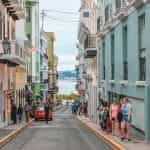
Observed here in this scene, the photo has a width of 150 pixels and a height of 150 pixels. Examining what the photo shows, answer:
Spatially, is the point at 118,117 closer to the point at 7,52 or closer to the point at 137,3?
the point at 137,3

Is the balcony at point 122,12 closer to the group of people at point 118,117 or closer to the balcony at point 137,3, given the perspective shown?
the balcony at point 137,3

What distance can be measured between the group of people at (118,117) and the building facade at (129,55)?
31.9 inches

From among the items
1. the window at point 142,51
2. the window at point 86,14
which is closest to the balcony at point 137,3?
the window at point 142,51

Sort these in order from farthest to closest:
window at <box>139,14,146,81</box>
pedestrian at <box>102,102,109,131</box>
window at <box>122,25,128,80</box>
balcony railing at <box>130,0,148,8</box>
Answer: window at <box>122,25,128,80</box>
pedestrian at <box>102,102,109,131</box>
window at <box>139,14,146,81</box>
balcony railing at <box>130,0,148,8</box>

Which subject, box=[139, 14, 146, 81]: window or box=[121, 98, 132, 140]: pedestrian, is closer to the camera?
box=[121, 98, 132, 140]: pedestrian

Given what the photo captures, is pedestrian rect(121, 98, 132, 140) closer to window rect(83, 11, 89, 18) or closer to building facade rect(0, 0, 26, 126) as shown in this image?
building facade rect(0, 0, 26, 126)

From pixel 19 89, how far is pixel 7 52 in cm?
1814

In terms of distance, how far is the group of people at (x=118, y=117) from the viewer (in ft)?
82.6

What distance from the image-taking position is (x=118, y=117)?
86.6 feet

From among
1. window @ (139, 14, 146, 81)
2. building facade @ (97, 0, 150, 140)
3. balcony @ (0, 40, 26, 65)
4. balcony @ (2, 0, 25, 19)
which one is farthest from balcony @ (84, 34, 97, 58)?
window @ (139, 14, 146, 81)

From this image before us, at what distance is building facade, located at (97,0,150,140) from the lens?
26.9 meters

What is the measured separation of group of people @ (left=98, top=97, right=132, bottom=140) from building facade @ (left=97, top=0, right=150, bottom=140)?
81 centimetres

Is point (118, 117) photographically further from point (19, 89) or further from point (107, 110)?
point (19, 89)

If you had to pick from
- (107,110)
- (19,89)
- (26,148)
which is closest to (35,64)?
(19,89)
